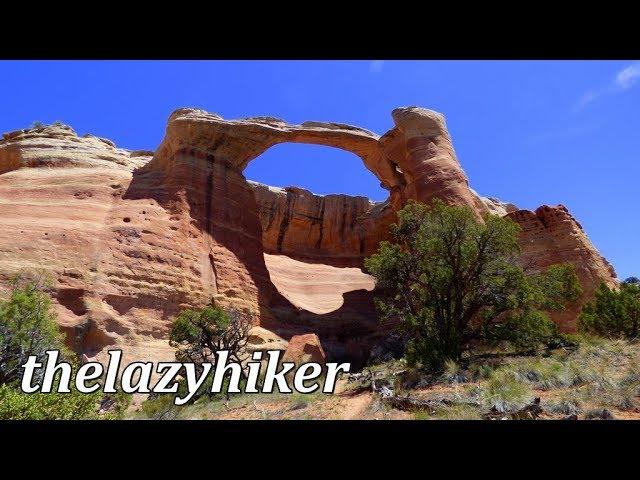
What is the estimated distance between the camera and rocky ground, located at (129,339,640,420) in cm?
846

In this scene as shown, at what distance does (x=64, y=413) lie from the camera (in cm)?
985

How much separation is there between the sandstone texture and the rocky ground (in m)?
7.41

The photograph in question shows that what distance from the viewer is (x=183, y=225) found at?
25.2m

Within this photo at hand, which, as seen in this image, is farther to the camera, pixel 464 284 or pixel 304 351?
pixel 304 351

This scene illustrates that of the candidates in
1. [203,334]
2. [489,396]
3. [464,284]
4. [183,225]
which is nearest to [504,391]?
[489,396]

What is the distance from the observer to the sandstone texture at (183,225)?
2042cm

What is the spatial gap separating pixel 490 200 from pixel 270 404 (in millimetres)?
35135

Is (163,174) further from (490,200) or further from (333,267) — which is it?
(490,200)

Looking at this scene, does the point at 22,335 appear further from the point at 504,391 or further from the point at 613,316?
the point at 613,316

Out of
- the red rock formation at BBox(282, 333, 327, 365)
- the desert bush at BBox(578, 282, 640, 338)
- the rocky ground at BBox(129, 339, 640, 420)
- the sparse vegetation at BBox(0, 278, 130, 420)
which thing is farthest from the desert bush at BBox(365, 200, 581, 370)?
the sparse vegetation at BBox(0, 278, 130, 420)

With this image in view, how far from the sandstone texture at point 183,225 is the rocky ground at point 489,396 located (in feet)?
24.3

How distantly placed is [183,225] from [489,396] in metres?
18.8
